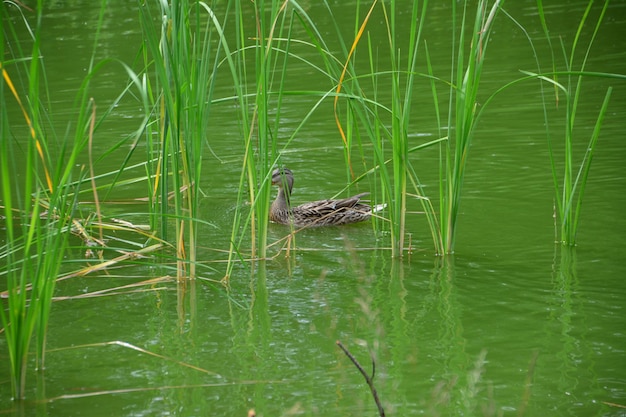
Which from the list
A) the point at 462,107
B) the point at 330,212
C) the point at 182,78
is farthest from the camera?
the point at 330,212

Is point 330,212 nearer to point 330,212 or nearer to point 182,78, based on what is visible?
point 330,212

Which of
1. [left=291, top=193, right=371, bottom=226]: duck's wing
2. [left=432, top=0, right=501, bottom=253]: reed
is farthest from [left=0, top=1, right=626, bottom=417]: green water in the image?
[left=432, top=0, right=501, bottom=253]: reed

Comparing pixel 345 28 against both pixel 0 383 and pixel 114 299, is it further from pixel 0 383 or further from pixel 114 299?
pixel 0 383

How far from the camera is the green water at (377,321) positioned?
3979mm

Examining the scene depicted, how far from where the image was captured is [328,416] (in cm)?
378

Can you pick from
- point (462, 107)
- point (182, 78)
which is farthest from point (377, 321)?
point (182, 78)

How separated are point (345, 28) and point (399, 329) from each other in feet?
33.6

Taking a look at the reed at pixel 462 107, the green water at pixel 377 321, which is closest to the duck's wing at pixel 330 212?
the green water at pixel 377 321

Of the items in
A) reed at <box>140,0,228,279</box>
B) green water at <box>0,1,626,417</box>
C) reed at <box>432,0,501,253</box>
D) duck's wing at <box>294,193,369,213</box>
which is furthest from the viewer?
duck's wing at <box>294,193,369,213</box>

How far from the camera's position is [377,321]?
4.79 metres

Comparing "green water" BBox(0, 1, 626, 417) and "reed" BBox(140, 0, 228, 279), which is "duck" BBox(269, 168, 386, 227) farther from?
"reed" BBox(140, 0, 228, 279)

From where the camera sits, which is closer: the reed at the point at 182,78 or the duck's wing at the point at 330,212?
the reed at the point at 182,78

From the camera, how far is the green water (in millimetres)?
3979

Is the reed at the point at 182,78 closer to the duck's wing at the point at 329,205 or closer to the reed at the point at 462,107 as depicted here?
the reed at the point at 462,107
